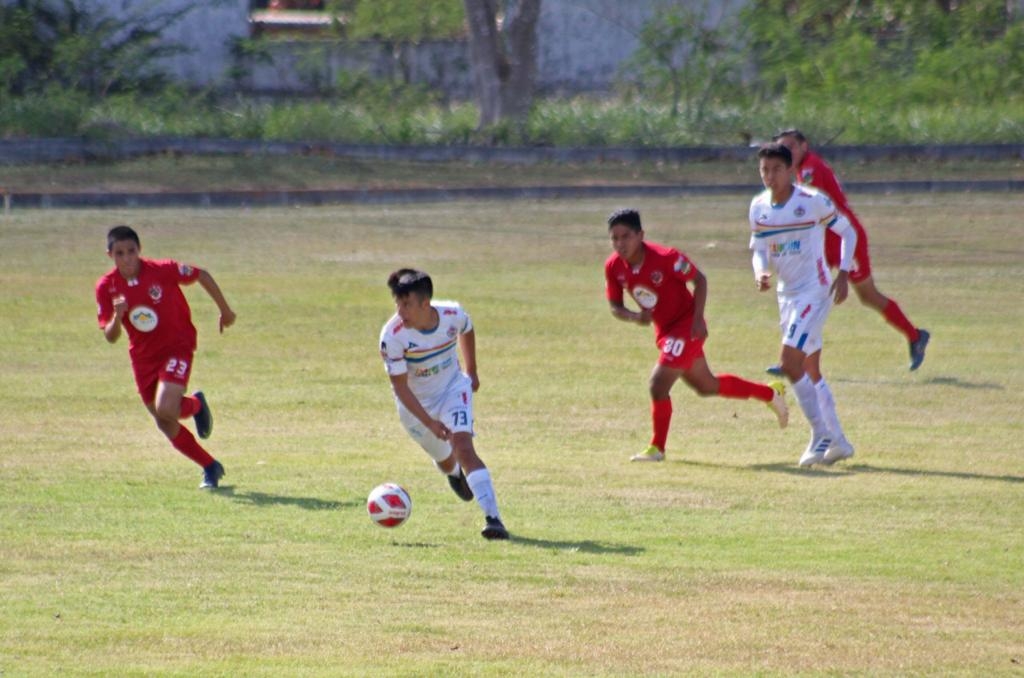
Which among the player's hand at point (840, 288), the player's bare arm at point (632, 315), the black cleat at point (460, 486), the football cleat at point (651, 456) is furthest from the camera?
the player's hand at point (840, 288)

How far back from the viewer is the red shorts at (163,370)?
10.7 meters

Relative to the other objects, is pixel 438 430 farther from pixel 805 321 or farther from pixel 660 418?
pixel 805 321

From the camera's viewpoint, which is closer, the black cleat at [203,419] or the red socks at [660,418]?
the black cleat at [203,419]

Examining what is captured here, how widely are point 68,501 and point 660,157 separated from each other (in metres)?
23.8

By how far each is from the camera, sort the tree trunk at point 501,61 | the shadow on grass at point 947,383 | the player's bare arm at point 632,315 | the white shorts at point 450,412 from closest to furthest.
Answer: the white shorts at point 450,412, the player's bare arm at point 632,315, the shadow on grass at point 947,383, the tree trunk at point 501,61

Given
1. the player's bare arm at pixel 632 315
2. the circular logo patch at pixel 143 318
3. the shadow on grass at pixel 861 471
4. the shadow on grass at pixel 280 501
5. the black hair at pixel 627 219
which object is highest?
the black hair at pixel 627 219

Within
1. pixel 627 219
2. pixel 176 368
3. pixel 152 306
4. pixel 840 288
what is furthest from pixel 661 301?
pixel 152 306

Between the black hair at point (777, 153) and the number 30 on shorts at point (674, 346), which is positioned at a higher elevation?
the black hair at point (777, 153)

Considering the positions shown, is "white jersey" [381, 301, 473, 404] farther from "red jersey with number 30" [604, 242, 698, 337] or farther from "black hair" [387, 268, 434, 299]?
"red jersey with number 30" [604, 242, 698, 337]

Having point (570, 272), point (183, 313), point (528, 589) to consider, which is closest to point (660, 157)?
point (570, 272)

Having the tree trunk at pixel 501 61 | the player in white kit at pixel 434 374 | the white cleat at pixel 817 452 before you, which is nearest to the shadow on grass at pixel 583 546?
the player in white kit at pixel 434 374

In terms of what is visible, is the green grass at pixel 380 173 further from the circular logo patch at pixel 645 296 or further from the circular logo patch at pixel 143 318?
the circular logo patch at pixel 645 296

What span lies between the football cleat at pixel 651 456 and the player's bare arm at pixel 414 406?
8.48 ft

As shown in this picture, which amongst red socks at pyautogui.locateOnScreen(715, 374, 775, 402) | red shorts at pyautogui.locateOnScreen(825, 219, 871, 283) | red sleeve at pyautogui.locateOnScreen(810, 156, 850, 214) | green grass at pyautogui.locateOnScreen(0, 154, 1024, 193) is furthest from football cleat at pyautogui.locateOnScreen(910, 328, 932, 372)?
green grass at pyautogui.locateOnScreen(0, 154, 1024, 193)
